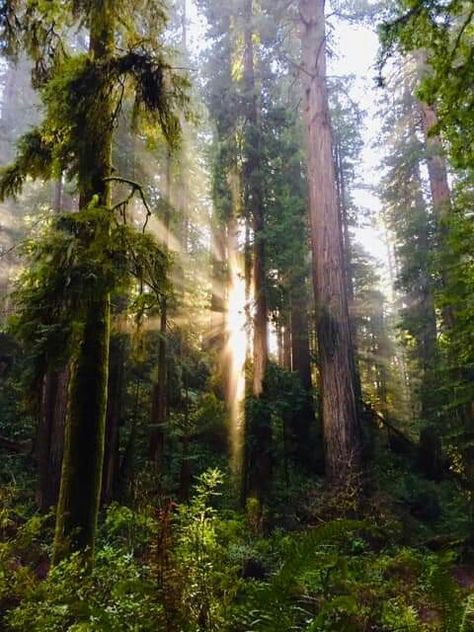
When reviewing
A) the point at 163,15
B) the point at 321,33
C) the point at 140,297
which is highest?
the point at 321,33

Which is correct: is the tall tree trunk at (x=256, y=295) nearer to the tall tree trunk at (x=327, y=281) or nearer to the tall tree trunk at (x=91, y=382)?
the tall tree trunk at (x=327, y=281)

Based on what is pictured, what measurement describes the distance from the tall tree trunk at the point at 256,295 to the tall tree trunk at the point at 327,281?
78.7 inches

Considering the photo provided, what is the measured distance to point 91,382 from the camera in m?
4.54

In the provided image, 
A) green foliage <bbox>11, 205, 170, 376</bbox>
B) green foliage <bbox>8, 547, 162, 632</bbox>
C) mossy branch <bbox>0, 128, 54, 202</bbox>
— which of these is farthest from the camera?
mossy branch <bbox>0, 128, 54, 202</bbox>

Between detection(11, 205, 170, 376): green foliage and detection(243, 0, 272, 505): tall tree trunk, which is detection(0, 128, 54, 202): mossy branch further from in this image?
detection(243, 0, 272, 505): tall tree trunk

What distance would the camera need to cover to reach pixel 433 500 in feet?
40.0

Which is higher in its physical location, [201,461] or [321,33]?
[321,33]

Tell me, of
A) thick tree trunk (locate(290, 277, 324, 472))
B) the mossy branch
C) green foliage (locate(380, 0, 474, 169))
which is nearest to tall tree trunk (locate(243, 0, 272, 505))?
thick tree trunk (locate(290, 277, 324, 472))

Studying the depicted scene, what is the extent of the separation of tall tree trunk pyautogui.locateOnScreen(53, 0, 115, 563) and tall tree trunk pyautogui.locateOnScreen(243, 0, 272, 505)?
6.29 metres

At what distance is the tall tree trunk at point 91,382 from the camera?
A: 4.13 metres

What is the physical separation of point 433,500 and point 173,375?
749 cm

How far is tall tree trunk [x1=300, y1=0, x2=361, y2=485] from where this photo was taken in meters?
8.67

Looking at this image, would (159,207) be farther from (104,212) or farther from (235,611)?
(235,611)

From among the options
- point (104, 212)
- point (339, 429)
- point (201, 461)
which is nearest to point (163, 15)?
point (104, 212)
